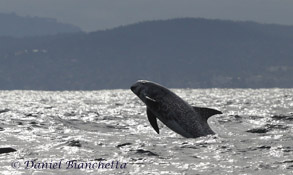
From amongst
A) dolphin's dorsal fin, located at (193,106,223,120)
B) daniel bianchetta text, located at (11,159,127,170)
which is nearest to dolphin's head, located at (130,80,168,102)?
dolphin's dorsal fin, located at (193,106,223,120)

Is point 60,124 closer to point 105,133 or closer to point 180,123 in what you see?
point 105,133

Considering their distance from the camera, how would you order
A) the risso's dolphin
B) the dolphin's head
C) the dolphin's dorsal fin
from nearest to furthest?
the dolphin's dorsal fin
the risso's dolphin
the dolphin's head

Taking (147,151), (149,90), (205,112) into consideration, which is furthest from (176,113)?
(147,151)

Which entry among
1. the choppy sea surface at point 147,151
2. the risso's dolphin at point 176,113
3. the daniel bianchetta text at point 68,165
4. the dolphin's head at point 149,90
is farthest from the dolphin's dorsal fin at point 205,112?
the daniel bianchetta text at point 68,165

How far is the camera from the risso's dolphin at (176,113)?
50.2 feet

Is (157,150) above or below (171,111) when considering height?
below

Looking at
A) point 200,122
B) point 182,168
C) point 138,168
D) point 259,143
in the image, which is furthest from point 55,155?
point 259,143

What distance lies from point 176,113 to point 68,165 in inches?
201

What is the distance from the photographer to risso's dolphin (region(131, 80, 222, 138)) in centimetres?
1530

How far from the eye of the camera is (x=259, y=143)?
14609mm

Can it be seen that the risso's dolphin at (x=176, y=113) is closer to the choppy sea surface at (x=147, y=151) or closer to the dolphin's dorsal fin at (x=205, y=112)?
the dolphin's dorsal fin at (x=205, y=112)

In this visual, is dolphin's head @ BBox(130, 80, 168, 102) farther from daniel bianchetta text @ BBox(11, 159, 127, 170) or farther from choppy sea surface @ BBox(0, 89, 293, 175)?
daniel bianchetta text @ BBox(11, 159, 127, 170)

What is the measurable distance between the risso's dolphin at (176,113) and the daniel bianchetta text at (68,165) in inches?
163

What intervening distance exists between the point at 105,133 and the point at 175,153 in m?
6.43
